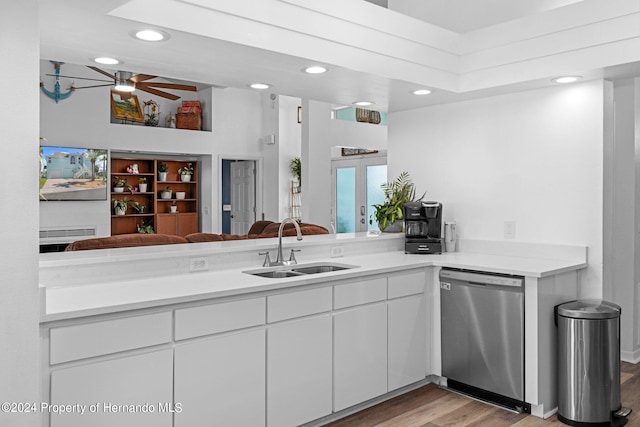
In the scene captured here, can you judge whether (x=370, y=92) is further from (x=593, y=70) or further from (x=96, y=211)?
(x=96, y=211)

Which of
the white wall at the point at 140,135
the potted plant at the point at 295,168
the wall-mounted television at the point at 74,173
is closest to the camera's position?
the wall-mounted television at the point at 74,173

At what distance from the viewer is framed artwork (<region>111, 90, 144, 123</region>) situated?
8.77 metres

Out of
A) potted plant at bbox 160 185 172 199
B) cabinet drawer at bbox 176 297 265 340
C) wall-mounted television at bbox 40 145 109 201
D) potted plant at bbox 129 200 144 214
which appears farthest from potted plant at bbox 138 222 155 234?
cabinet drawer at bbox 176 297 265 340

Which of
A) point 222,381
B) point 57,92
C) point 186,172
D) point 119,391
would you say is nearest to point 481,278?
point 222,381

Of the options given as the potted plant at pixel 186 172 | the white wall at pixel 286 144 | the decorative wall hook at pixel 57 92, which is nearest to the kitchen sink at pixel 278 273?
the decorative wall hook at pixel 57 92

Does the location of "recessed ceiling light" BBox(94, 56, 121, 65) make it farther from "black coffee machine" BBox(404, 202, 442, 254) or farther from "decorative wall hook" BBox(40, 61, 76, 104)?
"decorative wall hook" BBox(40, 61, 76, 104)

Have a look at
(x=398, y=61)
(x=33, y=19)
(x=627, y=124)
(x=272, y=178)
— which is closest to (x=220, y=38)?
(x=33, y=19)

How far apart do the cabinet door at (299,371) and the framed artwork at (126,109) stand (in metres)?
7.07

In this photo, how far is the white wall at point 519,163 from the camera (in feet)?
11.4

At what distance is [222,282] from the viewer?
2729 millimetres

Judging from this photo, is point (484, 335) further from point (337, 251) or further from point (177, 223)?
point (177, 223)

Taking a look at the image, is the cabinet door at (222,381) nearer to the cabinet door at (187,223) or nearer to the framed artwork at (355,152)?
the framed artwork at (355,152)

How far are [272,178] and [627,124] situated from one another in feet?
21.7

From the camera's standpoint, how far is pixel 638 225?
404cm
